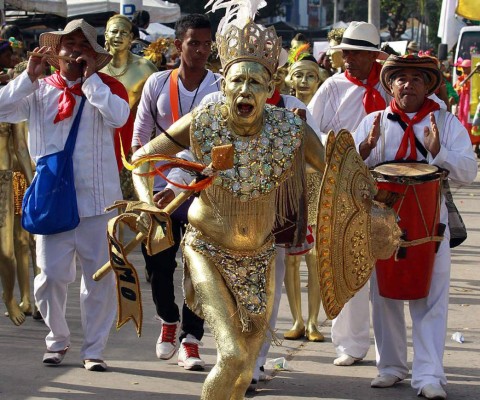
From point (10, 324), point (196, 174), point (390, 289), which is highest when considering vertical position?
point (196, 174)

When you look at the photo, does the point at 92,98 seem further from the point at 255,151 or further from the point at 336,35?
the point at 336,35

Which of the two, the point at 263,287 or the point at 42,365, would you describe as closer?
the point at 263,287

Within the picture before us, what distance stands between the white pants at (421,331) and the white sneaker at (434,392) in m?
0.03

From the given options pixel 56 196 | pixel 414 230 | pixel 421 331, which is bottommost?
pixel 421 331

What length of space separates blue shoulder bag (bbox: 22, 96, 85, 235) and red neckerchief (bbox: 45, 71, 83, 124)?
0.08 metres

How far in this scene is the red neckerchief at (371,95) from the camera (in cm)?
766

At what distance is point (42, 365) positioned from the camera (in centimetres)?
728

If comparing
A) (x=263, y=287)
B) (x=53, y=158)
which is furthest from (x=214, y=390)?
(x=53, y=158)

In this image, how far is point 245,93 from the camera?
5.49 m

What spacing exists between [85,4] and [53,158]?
1690 centimetres

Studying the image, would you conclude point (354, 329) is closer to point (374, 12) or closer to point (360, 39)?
point (360, 39)

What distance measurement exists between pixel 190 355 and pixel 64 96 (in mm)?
1693

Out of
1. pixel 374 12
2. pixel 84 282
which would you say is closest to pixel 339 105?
pixel 84 282

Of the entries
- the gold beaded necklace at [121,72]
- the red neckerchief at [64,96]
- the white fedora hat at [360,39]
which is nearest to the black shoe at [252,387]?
the red neckerchief at [64,96]
